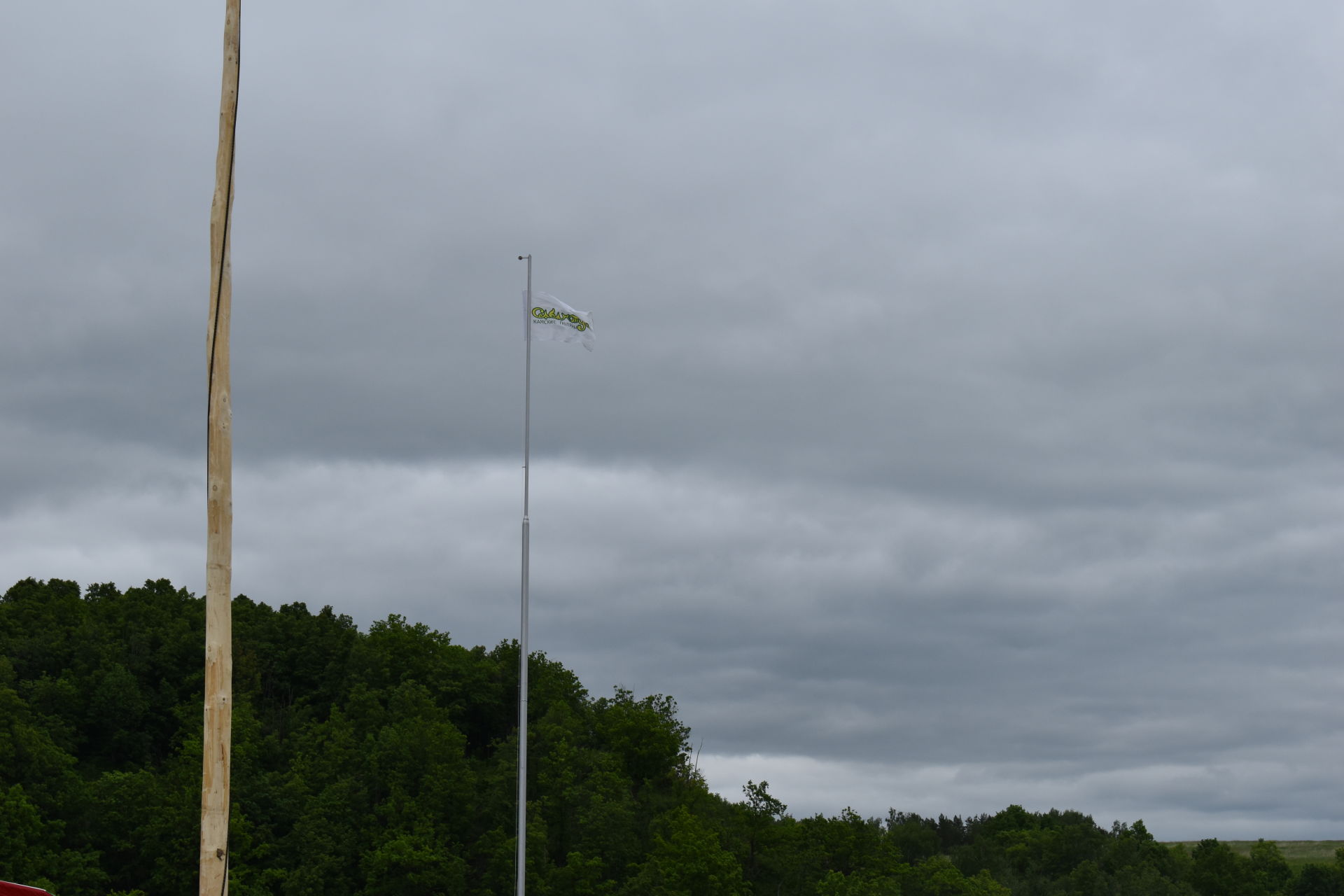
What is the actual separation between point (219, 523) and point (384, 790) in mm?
82572

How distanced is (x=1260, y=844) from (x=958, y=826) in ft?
138

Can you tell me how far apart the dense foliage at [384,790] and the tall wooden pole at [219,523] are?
2553 inches

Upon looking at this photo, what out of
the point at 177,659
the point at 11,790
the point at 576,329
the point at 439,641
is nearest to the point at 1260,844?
the point at 439,641

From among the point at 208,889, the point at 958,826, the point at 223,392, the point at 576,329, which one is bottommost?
the point at 958,826

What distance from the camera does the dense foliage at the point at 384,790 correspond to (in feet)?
268

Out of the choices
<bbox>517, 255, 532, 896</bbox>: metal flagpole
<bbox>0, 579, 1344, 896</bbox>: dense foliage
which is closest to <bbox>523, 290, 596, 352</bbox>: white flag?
<bbox>517, 255, 532, 896</bbox>: metal flagpole

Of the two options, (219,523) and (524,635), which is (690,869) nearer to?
(524,635)

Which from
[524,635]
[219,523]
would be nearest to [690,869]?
[524,635]

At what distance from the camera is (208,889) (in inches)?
564

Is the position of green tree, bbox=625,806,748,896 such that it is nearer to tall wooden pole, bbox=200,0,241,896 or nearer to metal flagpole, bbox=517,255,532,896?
metal flagpole, bbox=517,255,532,896

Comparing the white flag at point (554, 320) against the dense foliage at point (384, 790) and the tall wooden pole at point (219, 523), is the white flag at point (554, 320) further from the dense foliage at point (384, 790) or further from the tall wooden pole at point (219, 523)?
the dense foliage at point (384, 790)

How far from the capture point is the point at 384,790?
93250 millimetres

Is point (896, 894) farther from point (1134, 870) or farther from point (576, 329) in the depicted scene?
point (576, 329)

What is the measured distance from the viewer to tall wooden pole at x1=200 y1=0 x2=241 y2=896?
14453 millimetres
